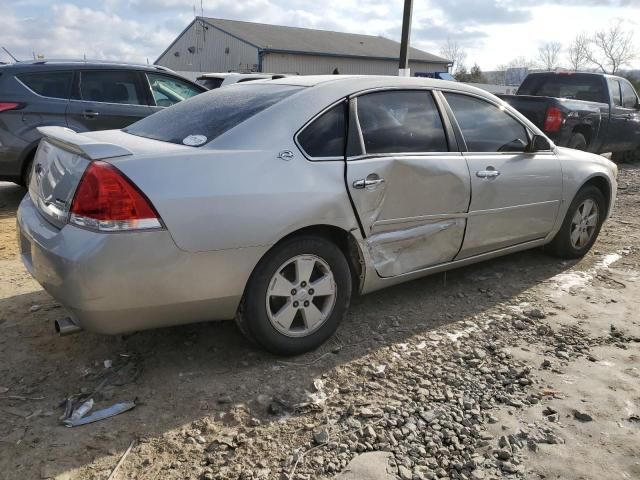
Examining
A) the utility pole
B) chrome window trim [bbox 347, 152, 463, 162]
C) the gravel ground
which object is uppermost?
the utility pole

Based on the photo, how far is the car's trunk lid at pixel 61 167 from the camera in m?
2.75

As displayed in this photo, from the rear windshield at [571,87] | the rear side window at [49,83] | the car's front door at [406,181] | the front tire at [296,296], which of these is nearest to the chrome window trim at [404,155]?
the car's front door at [406,181]

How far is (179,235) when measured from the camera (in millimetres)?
2693

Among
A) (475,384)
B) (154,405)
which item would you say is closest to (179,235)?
(154,405)

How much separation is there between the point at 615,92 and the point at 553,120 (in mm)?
2890

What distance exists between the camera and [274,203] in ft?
9.64

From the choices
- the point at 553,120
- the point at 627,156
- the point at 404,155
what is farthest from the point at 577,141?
the point at 404,155

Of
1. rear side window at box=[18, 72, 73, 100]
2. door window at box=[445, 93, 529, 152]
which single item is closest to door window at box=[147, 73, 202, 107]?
rear side window at box=[18, 72, 73, 100]

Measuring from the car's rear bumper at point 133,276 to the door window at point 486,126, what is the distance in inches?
75.8

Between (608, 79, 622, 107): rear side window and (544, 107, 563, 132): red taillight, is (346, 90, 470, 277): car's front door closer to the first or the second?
(544, 107, 563, 132): red taillight

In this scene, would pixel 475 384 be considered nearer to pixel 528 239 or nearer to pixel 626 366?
pixel 626 366

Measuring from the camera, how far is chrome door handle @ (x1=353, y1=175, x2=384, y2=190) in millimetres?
3300

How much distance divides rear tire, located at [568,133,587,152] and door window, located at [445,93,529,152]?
5.22 m

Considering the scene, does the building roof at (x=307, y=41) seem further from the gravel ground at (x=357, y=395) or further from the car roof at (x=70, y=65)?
the gravel ground at (x=357, y=395)
